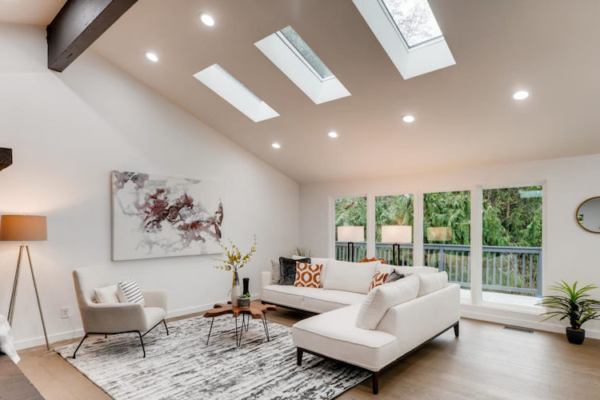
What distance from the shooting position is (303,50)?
4.01 meters

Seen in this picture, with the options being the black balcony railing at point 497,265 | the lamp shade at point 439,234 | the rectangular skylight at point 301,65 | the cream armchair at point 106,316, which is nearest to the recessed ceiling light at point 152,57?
the rectangular skylight at point 301,65

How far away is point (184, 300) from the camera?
510 centimetres

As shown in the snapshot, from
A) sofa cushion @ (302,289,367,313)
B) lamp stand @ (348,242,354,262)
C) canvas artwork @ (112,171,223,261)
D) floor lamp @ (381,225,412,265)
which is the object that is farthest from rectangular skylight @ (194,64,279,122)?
lamp stand @ (348,242,354,262)

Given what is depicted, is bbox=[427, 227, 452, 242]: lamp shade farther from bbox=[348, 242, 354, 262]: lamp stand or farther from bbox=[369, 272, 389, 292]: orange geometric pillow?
bbox=[369, 272, 389, 292]: orange geometric pillow

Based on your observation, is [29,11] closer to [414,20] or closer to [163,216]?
[163,216]

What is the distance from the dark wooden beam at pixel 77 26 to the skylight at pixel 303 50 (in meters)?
1.63

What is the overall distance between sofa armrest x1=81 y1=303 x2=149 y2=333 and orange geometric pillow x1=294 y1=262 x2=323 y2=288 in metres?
2.28

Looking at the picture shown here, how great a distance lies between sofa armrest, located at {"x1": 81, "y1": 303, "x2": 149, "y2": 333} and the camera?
11.1 feet

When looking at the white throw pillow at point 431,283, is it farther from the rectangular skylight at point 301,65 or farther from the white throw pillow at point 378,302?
the rectangular skylight at point 301,65

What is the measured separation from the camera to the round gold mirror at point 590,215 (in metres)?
4.12

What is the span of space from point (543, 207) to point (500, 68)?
235 cm

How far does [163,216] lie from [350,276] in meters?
2.69

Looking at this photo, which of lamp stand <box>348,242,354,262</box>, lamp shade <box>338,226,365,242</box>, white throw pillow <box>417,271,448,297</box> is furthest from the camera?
lamp stand <box>348,242,354,262</box>

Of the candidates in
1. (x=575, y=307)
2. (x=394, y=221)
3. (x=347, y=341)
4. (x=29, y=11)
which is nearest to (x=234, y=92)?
(x=29, y=11)
